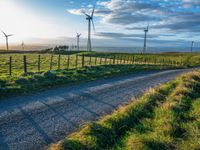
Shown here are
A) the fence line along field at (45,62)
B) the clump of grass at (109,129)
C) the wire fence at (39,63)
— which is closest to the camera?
the clump of grass at (109,129)

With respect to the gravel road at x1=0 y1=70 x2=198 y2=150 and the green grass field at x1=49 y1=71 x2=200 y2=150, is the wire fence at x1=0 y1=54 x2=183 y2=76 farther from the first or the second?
the green grass field at x1=49 y1=71 x2=200 y2=150

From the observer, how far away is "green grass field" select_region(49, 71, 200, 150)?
7.97 metres

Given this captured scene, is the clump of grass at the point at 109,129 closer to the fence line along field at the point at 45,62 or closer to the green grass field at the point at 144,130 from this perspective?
the green grass field at the point at 144,130

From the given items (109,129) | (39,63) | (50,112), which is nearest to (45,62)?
(39,63)

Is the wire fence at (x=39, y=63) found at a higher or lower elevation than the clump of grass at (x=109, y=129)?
lower

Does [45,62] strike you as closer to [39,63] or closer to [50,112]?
[39,63]

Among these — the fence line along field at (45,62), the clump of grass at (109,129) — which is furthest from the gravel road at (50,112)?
the fence line along field at (45,62)

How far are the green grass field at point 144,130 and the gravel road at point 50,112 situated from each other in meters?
0.81

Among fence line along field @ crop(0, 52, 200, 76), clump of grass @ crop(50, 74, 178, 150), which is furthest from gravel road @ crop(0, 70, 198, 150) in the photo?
fence line along field @ crop(0, 52, 200, 76)

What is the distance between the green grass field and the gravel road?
806 mm

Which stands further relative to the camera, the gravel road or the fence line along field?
the fence line along field

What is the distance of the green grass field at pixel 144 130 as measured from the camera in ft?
26.1

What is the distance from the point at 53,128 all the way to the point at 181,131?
436cm

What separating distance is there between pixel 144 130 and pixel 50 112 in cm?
406
